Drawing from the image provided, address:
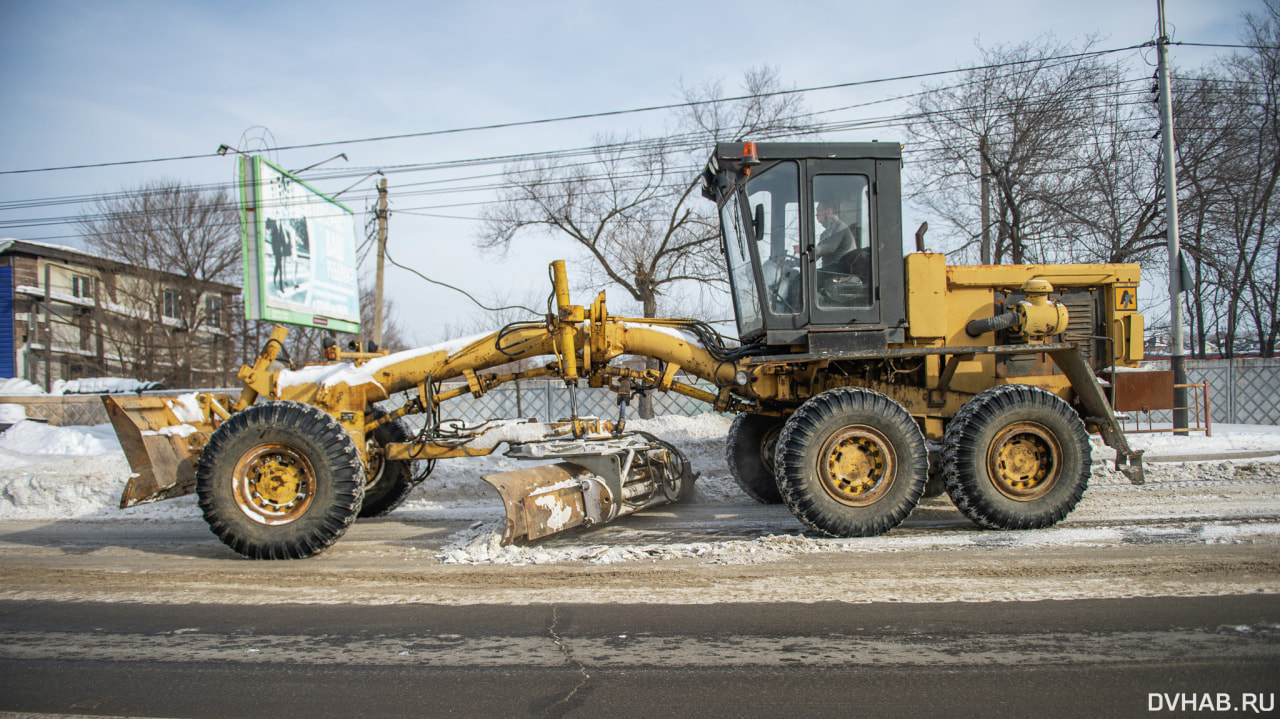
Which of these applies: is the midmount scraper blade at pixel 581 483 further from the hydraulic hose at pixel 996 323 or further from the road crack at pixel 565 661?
the hydraulic hose at pixel 996 323

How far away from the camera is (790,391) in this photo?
678 cm

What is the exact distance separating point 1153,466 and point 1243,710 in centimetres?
687

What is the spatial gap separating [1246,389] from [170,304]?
38287mm

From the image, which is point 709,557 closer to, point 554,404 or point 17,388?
point 554,404

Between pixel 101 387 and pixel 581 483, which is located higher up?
pixel 101 387

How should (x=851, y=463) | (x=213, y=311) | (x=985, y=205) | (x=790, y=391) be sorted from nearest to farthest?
1. (x=851, y=463)
2. (x=790, y=391)
3. (x=985, y=205)
4. (x=213, y=311)

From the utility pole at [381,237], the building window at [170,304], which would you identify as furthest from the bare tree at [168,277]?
the utility pole at [381,237]

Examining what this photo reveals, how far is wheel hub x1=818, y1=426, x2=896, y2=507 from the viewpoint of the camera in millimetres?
5836

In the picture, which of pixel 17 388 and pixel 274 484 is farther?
pixel 17 388

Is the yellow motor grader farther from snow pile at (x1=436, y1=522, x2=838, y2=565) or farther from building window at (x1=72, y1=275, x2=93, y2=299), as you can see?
building window at (x1=72, y1=275, x2=93, y2=299)

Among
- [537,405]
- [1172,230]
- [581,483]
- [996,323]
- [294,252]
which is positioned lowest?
[537,405]

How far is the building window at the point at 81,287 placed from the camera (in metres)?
33.6

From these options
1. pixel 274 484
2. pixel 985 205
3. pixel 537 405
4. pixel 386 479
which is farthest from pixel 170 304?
pixel 985 205

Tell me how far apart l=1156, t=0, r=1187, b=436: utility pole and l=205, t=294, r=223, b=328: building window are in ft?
108
